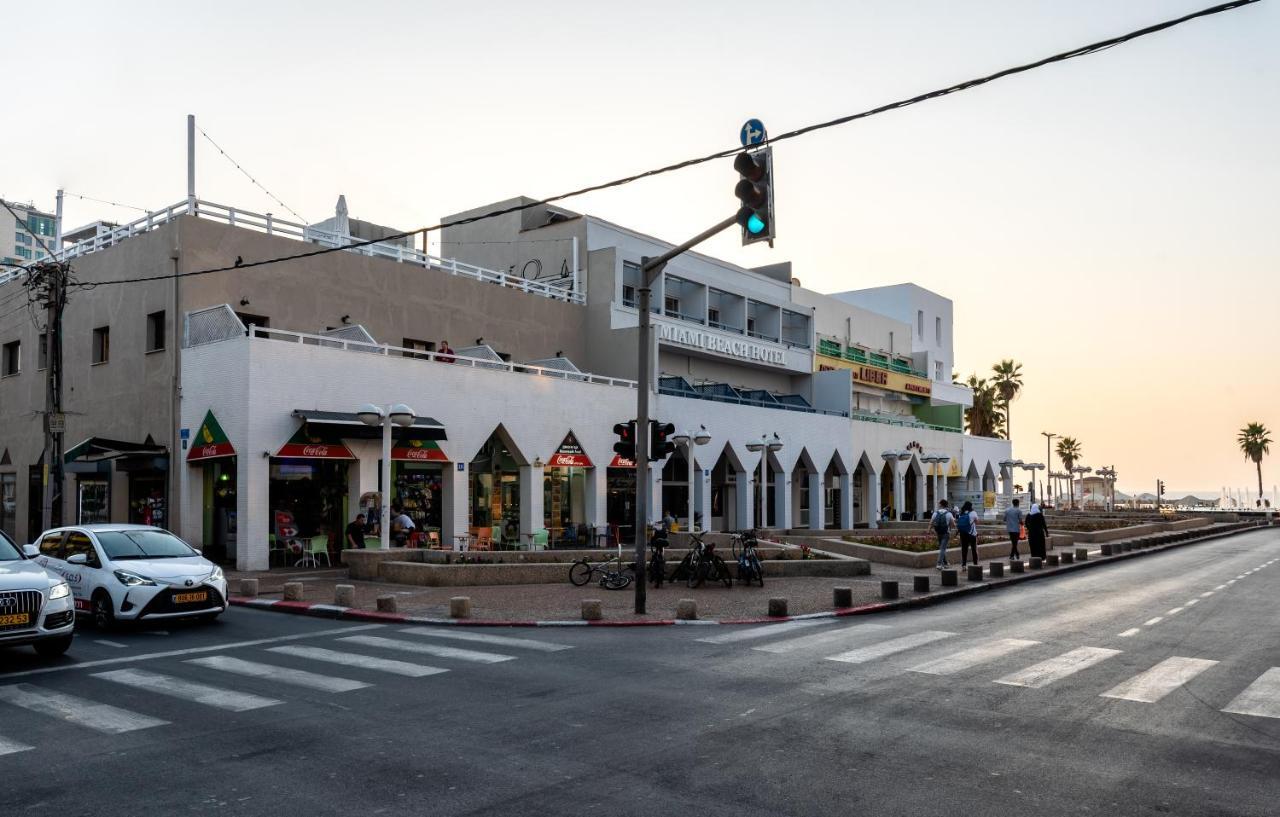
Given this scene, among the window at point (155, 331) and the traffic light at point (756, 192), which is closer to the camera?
the traffic light at point (756, 192)

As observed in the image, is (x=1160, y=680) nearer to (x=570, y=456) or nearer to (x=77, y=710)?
(x=77, y=710)

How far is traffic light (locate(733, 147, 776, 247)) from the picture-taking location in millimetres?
11953

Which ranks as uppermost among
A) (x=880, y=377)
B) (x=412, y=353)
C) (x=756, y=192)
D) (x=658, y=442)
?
(x=880, y=377)

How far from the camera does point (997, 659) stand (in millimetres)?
12008

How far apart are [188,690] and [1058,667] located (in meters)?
9.74

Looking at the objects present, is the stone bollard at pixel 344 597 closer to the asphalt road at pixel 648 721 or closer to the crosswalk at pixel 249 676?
the asphalt road at pixel 648 721

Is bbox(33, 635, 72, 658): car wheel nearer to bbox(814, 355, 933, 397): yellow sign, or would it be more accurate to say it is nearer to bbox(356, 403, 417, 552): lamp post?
bbox(356, 403, 417, 552): lamp post

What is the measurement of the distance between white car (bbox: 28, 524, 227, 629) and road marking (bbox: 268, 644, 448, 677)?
258cm

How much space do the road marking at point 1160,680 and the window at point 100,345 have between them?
101 feet

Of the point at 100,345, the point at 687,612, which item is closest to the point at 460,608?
the point at 687,612

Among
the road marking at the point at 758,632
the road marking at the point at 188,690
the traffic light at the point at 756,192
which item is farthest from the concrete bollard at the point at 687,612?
the road marking at the point at 188,690

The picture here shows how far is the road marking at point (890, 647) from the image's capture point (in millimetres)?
12039

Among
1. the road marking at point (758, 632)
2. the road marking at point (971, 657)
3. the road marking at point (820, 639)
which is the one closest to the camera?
the road marking at point (971, 657)

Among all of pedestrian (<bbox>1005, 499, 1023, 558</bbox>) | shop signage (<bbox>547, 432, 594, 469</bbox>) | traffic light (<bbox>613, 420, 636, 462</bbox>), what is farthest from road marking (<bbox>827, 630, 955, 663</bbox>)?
shop signage (<bbox>547, 432, 594, 469</bbox>)
